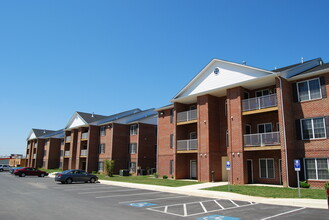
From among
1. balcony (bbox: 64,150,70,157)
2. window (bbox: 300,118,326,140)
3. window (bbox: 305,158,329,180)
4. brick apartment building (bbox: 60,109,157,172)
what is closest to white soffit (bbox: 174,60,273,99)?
window (bbox: 300,118,326,140)

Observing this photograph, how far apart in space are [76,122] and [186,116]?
28.6 meters

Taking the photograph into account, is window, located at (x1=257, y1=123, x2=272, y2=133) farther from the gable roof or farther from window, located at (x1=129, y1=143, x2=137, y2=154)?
window, located at (x1=129, y1=143, x2=137, y2=154)

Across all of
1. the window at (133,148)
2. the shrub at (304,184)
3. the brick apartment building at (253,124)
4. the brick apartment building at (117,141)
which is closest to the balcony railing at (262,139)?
the brick apartment building at (253,124)

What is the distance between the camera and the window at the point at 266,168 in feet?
75.2

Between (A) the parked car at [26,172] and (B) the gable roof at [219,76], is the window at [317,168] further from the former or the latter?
(A) the parked car at [26,172]

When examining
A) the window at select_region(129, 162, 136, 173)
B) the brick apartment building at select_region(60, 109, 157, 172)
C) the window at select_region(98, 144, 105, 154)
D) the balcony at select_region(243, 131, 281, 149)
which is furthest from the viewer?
the window at select_region(98, 144, 105, 154)

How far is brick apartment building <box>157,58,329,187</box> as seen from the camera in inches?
791

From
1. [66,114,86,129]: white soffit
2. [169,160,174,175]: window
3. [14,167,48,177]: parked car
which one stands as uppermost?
[66,114,86,129]: white soffit

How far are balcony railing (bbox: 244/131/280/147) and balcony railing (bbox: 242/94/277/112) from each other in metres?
2.29

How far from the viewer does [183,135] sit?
29688 mm

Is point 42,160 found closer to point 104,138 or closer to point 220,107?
point 104,138

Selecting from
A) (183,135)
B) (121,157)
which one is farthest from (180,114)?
(121,157)

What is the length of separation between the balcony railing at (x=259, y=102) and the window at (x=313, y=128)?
8.66ft

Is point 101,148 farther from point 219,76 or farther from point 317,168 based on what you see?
point 317,168
